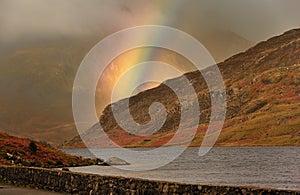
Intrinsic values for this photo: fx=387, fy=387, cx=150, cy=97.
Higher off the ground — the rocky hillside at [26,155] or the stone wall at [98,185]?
the rocky hillside at [26,155]

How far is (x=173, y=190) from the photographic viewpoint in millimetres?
18953

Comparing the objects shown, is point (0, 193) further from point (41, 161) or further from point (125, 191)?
point (41, 161)

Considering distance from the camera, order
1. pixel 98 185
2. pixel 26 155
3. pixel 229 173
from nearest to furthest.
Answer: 1. pixel 98 185
2. pixel 26 155
3. pixel 229 173

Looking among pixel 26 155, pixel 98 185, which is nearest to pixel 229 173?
pixel 26 155

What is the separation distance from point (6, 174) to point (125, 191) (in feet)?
55.6

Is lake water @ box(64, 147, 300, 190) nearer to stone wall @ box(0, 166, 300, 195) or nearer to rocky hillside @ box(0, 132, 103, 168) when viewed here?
rocky hillside @ box(0, 132, 103, 168)

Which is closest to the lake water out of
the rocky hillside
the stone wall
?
the rocky hillside

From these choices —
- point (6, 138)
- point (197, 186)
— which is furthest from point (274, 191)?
point (6, 138)

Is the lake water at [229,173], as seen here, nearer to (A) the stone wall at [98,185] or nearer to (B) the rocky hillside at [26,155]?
(B) the rocky hillside at [26,155]

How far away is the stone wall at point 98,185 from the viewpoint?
17.8 metres

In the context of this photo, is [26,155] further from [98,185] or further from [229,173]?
[98,185]

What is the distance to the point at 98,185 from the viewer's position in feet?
74.4

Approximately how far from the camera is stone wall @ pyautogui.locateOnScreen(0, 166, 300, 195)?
17812 mm

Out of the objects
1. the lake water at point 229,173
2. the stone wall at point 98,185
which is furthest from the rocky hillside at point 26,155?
the stone wall at point 98,185
